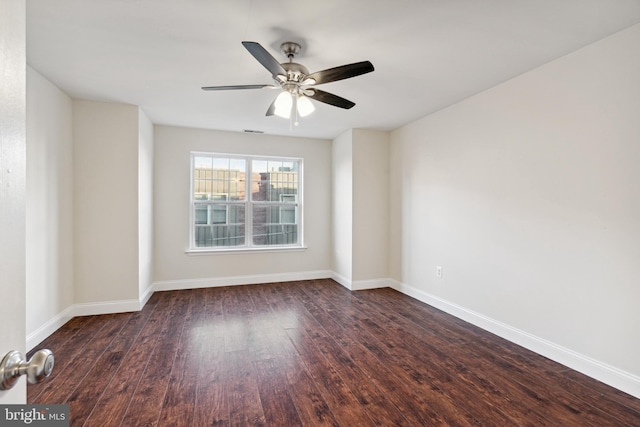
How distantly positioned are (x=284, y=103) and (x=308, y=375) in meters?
2.15

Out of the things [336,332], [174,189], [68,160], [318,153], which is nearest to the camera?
[336,332]

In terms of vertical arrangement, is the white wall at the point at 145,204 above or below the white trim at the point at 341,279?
above

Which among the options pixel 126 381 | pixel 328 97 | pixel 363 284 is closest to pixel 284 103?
pixel 328 97

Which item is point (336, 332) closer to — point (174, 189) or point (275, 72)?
point (275, 72)

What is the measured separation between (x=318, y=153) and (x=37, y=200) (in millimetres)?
3755

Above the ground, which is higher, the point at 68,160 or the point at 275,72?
the point at 275,72

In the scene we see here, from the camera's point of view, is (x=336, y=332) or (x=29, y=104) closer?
(x=29, y=104)

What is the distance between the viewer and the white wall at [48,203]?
271 cm

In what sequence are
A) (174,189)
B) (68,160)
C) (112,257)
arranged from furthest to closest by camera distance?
(174,189) → (112,257) → (68,160)

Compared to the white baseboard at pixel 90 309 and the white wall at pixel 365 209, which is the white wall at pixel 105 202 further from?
the white wall at pixel 365 209

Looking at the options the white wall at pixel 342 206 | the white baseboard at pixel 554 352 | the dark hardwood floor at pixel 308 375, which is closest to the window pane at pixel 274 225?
the white wall at pixel 342 206

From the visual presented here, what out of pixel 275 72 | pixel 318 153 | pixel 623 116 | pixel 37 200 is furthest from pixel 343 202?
pixel 37 200

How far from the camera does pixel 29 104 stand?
8.72 feet

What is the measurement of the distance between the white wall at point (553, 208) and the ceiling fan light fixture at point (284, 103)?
2.10 metres
